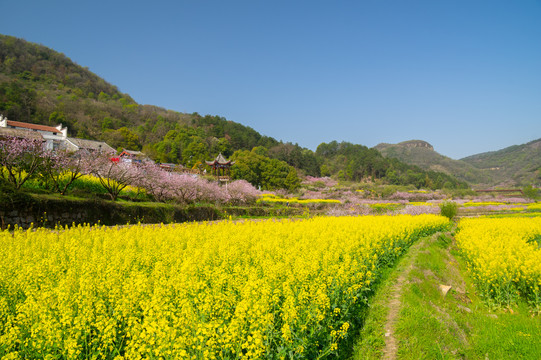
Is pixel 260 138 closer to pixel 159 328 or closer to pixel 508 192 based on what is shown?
pixel 508 192

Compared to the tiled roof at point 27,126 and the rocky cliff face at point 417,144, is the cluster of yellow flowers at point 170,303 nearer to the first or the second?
the tiled roof at point 27,126

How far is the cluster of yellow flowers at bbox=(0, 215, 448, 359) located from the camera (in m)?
2.65

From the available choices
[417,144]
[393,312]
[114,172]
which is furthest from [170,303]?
[417,144]

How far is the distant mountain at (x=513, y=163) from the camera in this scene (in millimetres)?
89625

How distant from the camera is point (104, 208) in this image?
14539mm

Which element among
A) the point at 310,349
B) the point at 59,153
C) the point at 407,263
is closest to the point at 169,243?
A: the point at 310,349

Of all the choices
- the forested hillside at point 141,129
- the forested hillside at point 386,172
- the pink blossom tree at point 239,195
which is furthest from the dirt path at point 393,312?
the forested hillside at point 386,172

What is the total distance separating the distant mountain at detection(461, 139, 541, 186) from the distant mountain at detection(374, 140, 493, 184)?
4406 mm

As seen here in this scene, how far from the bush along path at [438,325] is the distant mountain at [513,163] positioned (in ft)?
308

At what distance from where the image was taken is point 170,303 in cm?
326

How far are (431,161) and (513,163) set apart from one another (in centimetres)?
3085

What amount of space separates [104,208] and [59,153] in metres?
4.04

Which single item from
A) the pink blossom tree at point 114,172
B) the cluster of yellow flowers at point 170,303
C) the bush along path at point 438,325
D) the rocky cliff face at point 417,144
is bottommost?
the bush along path at point 438,325

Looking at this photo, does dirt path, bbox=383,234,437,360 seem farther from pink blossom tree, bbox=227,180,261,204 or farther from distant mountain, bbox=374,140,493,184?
distant mountain, bbox=374,140,493,184
